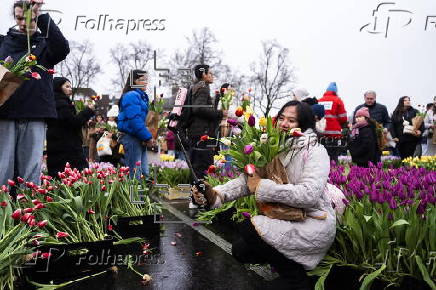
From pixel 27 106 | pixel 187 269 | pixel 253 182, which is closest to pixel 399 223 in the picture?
pixel 253 182

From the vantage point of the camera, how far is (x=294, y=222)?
2525mm

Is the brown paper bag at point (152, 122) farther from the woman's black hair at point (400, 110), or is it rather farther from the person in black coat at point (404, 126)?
the woman's black hair at point (400, 110)

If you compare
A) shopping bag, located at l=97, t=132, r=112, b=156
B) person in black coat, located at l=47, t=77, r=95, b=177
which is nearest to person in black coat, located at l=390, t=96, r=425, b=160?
shopping bag, located at l=97, t=132, r=112, b=156

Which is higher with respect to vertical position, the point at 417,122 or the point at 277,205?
the point at 417,122

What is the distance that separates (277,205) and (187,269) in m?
1.20

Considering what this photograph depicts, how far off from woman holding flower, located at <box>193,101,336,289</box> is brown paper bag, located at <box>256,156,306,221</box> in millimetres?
25

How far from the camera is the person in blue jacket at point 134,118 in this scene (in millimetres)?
5676

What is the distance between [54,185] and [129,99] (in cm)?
220

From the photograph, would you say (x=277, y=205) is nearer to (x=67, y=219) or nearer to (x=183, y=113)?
(x=67, y=219)

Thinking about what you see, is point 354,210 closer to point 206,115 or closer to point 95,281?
point 95,281

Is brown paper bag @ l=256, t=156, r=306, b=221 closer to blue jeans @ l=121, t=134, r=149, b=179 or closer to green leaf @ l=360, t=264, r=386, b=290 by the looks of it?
green leaf @ l=360, t=264, r=386, b=290

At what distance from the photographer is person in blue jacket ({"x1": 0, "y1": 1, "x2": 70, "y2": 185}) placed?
4.00 metres

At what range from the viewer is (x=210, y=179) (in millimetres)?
5324

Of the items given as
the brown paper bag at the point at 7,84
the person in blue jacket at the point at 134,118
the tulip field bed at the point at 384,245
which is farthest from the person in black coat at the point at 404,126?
the brown paper bag at the point at 7,84
